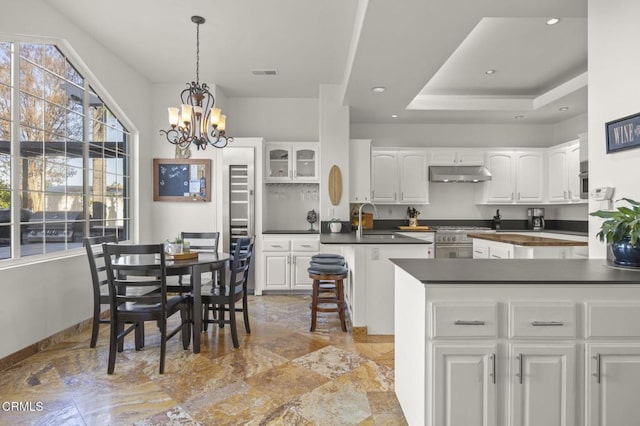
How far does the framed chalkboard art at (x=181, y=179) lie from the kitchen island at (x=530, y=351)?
4.09 metres

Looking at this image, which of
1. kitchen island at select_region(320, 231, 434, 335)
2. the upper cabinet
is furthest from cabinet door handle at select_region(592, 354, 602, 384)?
the upper cabinet

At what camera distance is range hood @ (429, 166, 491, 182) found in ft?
18.3

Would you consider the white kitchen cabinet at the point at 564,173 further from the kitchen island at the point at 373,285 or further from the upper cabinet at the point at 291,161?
the upper cabinet at the point at 291,161

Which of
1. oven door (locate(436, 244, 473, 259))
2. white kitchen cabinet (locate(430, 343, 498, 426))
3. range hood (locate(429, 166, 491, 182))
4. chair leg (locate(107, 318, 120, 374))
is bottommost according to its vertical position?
chair leg (locate(107, 318, 120, 374))

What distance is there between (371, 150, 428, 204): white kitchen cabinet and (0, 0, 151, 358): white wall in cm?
362

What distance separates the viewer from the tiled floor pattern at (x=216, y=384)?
2.07 meters

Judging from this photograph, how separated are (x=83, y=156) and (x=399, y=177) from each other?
4244 millimetres

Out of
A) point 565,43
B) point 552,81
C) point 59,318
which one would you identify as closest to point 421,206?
point 552,81

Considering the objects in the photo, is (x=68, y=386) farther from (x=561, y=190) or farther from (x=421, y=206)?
(x=561, y=190)

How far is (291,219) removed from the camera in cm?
561

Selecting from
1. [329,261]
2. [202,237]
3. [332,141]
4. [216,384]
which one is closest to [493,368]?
[216,384]

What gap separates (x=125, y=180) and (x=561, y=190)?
626 centimetres

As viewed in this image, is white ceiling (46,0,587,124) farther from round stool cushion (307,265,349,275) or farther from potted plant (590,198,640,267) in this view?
round stool cushion (307,265,349,275)

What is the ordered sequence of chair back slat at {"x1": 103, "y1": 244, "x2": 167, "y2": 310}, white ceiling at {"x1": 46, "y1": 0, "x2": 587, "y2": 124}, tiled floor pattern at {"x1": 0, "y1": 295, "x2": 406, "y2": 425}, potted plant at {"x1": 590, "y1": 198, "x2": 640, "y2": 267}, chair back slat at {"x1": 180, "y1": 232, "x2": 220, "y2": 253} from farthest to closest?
1. chair back slat at {"x1": 180, "y1": 232, "x2": 220, "y2": 253}
2. white ceiling at {"x1": 46, "y1": 0, "x2": 587, "y2": 124}
3. chair back slat at {"x1": 103, "y1": 244, "x2": 167, "y2": 310}
4. tiled floor pattern at {"x1": 0, "y1": 295, "x2": 406, "y2": 425}
5. potted plant at {"x1": 590, "y1": 198, "x2": 640, "y2": 267}
